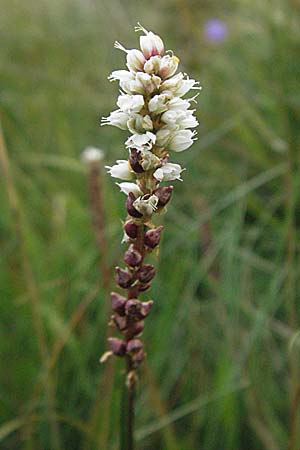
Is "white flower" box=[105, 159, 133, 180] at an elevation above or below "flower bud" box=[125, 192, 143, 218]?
above

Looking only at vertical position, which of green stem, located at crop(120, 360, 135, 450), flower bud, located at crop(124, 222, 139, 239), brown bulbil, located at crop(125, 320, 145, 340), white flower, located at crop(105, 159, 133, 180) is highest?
white flower, located at crop(105, 159, 133, 180)

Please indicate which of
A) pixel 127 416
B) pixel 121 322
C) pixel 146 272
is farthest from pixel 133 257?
pixel 127 416

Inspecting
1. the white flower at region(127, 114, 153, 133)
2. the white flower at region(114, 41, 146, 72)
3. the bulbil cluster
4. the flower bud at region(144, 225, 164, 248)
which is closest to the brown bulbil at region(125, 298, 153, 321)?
the bulbil cluster

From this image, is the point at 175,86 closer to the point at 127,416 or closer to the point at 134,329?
the point at 134,329

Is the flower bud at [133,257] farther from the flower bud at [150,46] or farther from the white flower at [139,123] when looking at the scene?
the flower bud at [150,46]

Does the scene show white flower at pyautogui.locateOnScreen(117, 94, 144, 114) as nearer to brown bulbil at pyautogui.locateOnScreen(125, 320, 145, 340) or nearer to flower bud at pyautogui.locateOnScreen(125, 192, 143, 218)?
flower bud at pyautogui.locateOnScreen(125, 192, 143, 218)

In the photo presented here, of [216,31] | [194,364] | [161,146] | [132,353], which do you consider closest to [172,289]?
[194,364]
